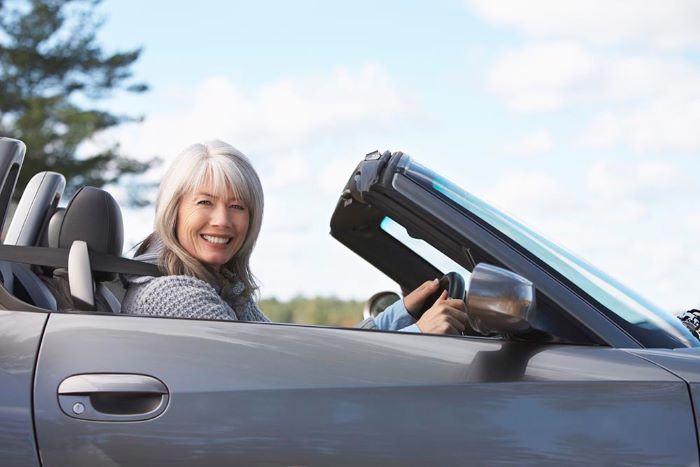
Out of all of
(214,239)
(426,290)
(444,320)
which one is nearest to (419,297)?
(426,290)

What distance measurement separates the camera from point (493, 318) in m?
2.11

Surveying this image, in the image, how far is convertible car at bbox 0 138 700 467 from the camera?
6.89ft

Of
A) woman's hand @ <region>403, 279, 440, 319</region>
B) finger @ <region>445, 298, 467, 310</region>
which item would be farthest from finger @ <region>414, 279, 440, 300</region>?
finger @ <region>445, 298, 467, 310</region>

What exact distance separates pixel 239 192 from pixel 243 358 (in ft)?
2.58

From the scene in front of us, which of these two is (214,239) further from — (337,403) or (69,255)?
(337,403)

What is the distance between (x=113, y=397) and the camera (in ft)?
7.09

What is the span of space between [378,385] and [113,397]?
535 millimetres

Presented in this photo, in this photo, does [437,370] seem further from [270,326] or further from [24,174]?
[24,174]

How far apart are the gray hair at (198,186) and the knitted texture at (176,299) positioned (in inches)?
5.2

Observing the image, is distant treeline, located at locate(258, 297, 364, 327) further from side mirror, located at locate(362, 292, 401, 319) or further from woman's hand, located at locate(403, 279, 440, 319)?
woman's hand, located at locate(403, 279, 440, 319)

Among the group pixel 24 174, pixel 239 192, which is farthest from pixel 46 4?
pixel 239 192

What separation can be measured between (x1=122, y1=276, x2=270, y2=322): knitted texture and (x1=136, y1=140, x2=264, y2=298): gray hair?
132mm

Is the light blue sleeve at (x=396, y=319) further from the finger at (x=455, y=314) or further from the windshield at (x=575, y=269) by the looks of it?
the windshield at (x=575, y=269)

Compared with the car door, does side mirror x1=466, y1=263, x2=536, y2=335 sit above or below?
above
